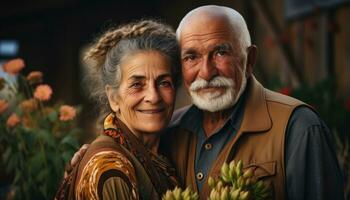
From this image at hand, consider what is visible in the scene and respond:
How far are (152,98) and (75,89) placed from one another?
29.0 feet

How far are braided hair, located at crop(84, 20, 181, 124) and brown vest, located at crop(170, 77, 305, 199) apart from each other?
377 millimetres

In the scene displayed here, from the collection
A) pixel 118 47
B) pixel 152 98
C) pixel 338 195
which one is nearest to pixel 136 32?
pixel 118 47

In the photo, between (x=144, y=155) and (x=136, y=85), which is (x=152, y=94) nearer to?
(x=136, y=85)

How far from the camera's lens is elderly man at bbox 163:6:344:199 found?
282cm

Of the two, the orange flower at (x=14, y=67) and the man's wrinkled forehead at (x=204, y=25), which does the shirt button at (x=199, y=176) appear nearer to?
the man's wrinkled forehead at (x=204, y=25)

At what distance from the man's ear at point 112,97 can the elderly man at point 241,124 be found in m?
0.34

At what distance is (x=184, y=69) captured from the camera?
3.01 metres

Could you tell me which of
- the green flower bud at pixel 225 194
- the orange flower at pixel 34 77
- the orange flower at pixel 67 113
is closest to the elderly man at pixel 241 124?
the green flower bud at pixel 225 194

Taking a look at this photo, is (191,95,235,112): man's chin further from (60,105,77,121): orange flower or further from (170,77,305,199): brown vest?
(60,105,77,121): orange flower

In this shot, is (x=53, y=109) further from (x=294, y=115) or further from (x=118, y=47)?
(x=294, y=115)

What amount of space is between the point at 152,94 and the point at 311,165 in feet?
2.49

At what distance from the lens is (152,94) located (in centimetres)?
290

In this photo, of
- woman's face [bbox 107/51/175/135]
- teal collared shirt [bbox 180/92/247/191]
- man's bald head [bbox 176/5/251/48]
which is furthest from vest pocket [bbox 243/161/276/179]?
man's bald head [bbox 176/5/251/48]

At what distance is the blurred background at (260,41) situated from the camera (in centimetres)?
549
